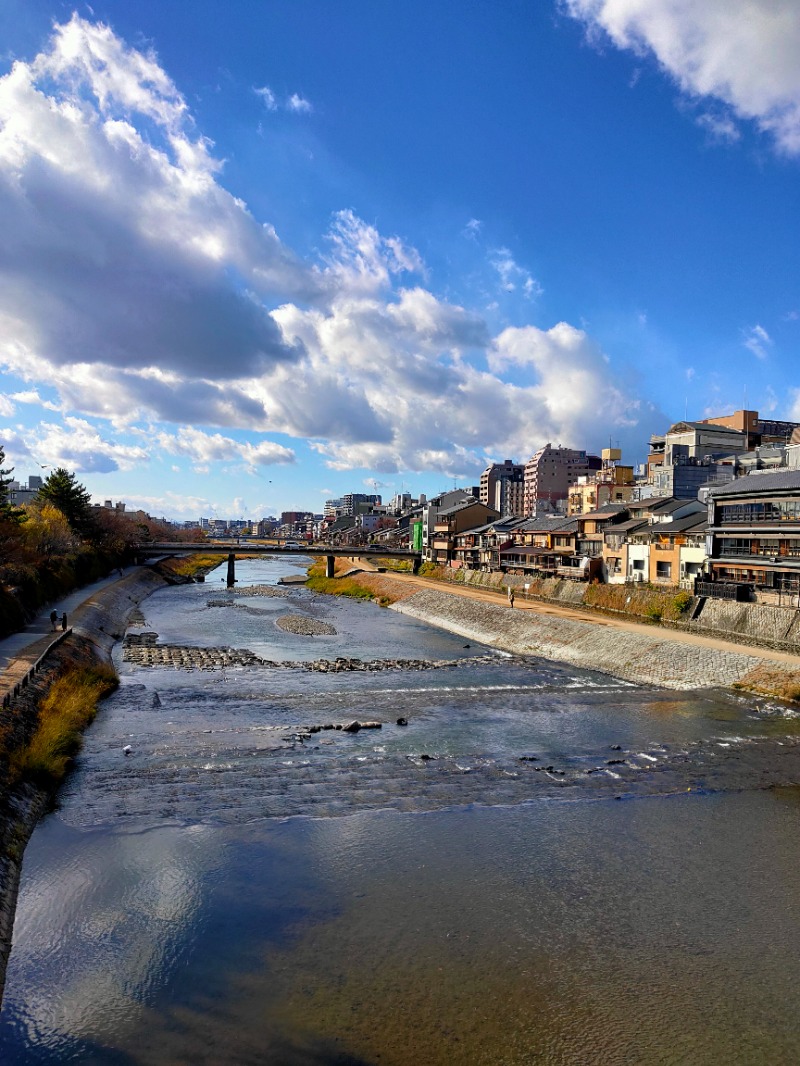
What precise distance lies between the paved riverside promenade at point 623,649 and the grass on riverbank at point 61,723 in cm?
2113

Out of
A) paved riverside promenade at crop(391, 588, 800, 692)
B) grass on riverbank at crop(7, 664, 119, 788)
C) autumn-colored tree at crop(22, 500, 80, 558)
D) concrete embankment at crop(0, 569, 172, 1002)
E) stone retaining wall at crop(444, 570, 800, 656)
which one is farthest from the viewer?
autumn-colored tree at crop(22, 500, 80, 558)

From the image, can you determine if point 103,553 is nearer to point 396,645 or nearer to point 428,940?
point 396,645

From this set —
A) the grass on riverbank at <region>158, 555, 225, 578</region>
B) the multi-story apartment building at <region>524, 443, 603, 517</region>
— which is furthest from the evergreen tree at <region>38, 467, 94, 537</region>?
the multi-story apartment building at <region>524, 443, 603, 517</region>

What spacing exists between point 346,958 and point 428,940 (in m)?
1.29

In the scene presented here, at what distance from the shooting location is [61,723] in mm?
18266

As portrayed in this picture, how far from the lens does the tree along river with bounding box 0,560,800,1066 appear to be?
320 inches

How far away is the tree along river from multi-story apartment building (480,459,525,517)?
102m

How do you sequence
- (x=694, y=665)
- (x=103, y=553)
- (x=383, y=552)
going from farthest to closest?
(x=383, y=552), (x=103, y=553), (x=694, y=665)

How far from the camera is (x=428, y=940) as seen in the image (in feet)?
32.4

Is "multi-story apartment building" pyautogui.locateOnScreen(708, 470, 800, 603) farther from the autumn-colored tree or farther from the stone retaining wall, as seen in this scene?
the autumn-colored tree

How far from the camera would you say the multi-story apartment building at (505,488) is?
4828 inches

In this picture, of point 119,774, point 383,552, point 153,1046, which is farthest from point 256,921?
point 383,552

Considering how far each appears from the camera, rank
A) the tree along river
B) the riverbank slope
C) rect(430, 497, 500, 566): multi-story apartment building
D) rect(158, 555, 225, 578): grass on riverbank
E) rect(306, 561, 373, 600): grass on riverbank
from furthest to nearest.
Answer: rect(158, 555, 225, 578): grass on riverbank → rect(430, 497, 500, 566): multi-story apartment building → rect(306, 561, 373, 600): grass on riverbank → the riverbank slope → the tree along river

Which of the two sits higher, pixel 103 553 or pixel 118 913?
pixel 103 553
